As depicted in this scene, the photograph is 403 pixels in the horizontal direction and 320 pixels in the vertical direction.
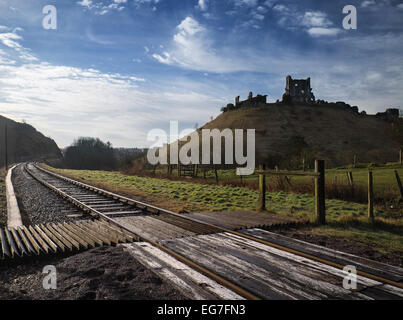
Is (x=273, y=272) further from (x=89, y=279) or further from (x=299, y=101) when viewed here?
(x=299, y=101)

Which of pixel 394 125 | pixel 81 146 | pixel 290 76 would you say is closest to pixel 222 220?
pixel 394 125

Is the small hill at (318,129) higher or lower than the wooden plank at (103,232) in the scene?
higher

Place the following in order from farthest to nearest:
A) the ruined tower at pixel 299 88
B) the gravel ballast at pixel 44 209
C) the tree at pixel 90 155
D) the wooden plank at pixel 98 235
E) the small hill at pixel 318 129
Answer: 1. the ruined tower at pixel 299 88
2. the tree at pixel 90 155
3. the small hill at pixel 318 129
4. the gravel ballast at pixel 44 209
5. the wooden plank at pixel 98 235

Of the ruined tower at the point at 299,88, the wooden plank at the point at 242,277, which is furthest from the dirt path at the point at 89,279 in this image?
the ruined tower at the point at 299,88

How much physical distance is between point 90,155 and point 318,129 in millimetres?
Result: 61355

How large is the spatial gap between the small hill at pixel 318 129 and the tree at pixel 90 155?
101ft

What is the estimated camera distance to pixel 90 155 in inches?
3275

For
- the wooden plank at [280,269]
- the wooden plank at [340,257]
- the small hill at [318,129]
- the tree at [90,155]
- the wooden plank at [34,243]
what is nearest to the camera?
the wooden plank at [280,269]

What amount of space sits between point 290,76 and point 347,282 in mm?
107797

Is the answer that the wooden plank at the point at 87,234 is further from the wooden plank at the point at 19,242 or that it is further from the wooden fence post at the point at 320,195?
the wooden fence post at the point at 320,195

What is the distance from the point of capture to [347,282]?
Result: 3.86 metres

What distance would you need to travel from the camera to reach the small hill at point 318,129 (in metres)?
50.3

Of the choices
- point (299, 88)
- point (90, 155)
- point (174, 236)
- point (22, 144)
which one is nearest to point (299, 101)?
point (299, 88)
